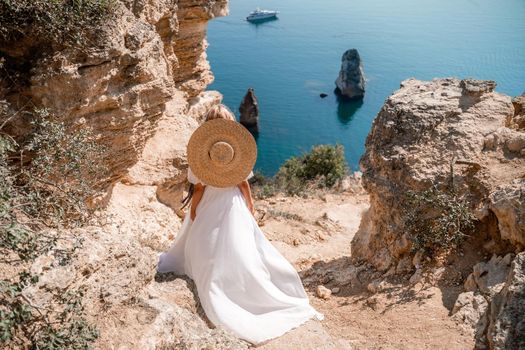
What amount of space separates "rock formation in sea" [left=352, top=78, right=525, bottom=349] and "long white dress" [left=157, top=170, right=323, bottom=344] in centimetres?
166

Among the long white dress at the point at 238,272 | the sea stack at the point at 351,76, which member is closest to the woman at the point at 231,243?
the long white dress at the point at 238,272

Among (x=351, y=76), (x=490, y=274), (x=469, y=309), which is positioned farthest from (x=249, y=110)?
(x=469, y=309)

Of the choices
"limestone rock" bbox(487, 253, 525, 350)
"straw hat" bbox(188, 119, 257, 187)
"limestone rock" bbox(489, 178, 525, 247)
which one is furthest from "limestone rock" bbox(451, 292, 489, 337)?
"straw hat" bbox(188, 119, 257, 187)

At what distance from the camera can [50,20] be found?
5.12 m

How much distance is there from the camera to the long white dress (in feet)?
14.4

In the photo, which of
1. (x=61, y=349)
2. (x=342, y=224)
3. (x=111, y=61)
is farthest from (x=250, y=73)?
(x=61, y=349)

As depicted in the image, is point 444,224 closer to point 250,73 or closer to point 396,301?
point 396,301

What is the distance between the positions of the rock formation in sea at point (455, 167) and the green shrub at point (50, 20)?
4.01m

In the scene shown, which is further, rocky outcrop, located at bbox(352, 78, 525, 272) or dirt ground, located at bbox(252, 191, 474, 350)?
rocky outcrop, located at bbox(352, 78, 525, 272)

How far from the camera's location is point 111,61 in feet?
19.4

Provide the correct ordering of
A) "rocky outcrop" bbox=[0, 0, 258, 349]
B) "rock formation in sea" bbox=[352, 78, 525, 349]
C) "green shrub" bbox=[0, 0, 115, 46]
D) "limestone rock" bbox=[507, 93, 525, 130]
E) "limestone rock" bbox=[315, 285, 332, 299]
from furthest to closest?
"limestone rock" bbox=[507, 93, 525, 130]
"limestone rock" bbox=[315, 285, 332, 299]
"green shrub" bbox=[0, 0, 115, 46]
"rock formation in sea" bbox=[352, 78, 525, 349]
"rocky outcrop" bbox=[0, 0, 258, 349]

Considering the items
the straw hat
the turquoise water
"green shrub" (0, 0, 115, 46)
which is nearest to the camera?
the straw hat

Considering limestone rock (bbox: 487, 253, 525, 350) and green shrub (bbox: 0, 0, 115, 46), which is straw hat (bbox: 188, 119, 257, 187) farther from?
limestone rock (bbox: 487, 253, 525, 350)

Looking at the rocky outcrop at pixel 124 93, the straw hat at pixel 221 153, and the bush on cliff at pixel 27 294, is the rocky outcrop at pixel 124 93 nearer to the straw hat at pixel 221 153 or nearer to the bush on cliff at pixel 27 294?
the bush on cliff at pixel 27 294
